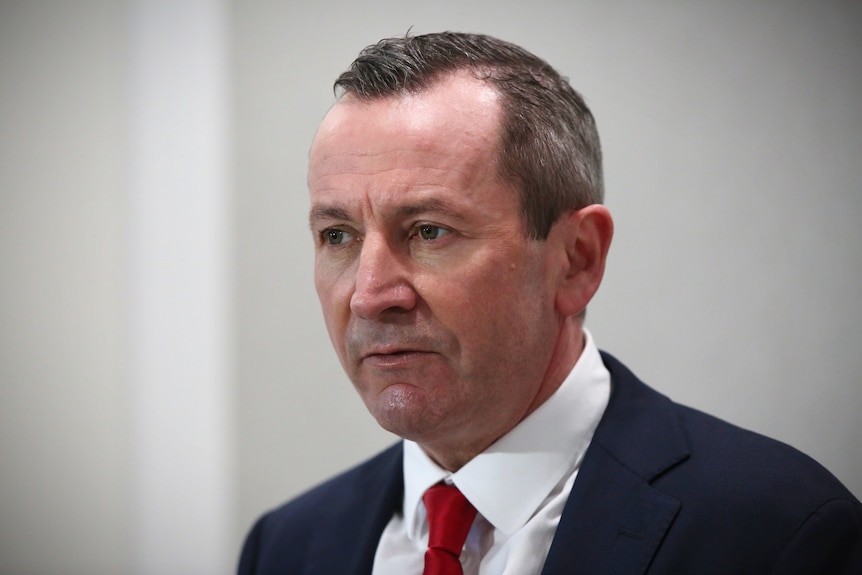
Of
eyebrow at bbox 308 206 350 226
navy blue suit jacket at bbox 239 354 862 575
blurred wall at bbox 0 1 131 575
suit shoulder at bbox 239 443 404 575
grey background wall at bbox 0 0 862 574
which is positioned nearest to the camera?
navy blue suit jacket at bbox 239 354 862 575

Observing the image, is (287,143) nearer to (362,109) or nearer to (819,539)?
(362,109)

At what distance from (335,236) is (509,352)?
37 centimetres

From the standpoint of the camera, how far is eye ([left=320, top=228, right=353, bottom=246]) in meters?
1.42

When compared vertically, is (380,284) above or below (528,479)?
above

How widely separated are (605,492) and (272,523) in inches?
31.3

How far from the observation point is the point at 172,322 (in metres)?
2.49

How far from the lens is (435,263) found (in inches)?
51.7

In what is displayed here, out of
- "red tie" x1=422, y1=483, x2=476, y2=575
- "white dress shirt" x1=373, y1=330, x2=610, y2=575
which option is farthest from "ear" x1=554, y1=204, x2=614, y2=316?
"red tie" x1=422, y1=483, x2=476, y2=575

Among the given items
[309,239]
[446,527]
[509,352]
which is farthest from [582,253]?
[309,239]

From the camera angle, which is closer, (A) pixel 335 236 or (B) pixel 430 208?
(B) pixel 430 208

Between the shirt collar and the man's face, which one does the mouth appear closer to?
the man's face

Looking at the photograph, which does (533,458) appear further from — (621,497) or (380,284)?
(380,284)

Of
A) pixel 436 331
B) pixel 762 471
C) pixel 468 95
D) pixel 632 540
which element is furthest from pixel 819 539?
pixel 468 95

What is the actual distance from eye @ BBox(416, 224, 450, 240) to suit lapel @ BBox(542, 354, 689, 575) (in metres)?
0.44
